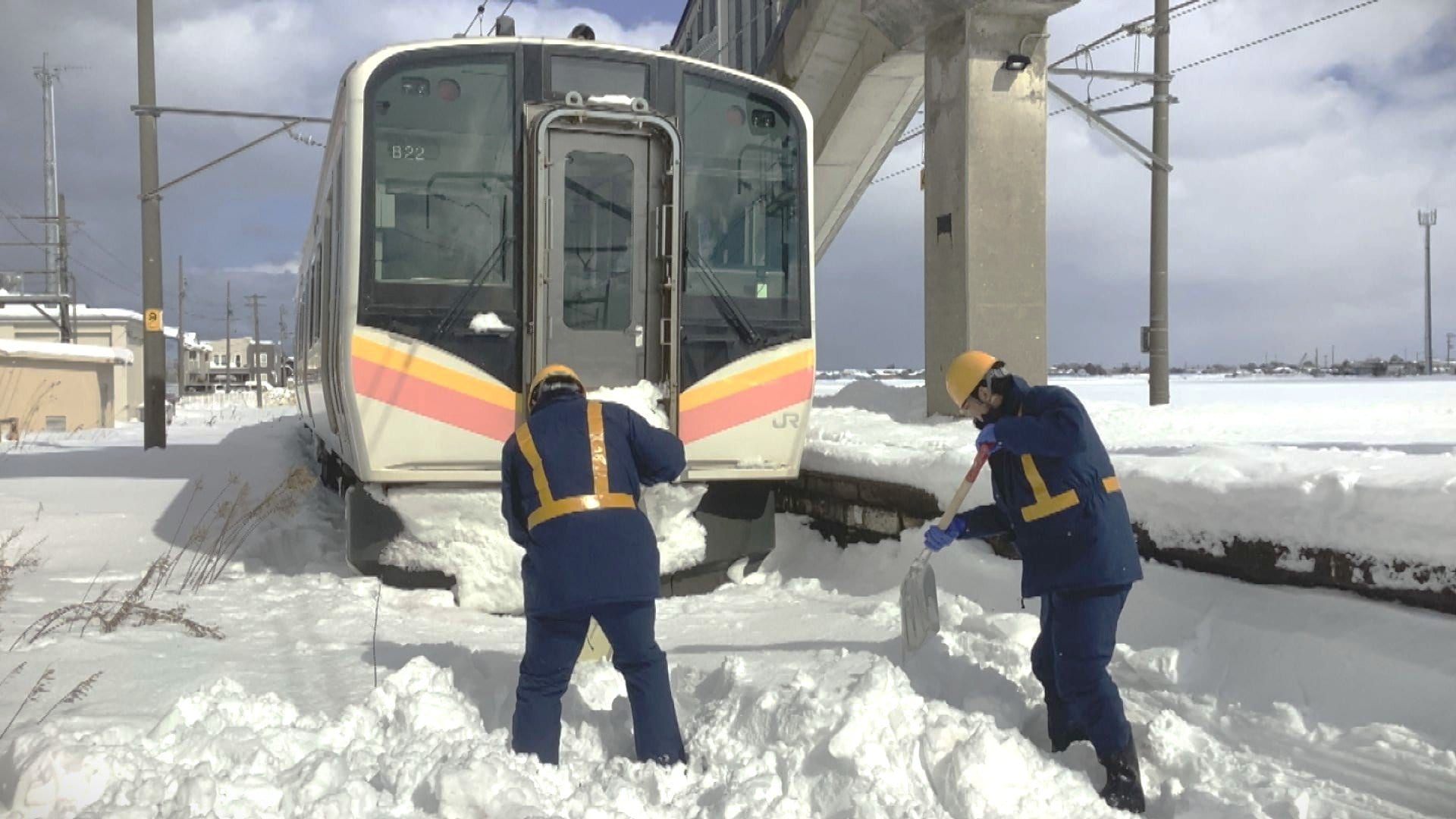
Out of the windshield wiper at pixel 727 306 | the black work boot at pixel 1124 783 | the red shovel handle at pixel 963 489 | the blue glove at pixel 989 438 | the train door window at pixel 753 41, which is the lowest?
the black work boot at pixel 1124 783

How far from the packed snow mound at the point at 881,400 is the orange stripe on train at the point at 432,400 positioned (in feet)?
20.2

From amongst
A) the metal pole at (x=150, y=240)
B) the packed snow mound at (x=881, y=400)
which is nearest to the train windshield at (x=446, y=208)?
the packed snow mound at (x=881, y=400)

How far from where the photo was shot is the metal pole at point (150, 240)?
1361 cm

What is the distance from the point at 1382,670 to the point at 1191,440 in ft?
16.0

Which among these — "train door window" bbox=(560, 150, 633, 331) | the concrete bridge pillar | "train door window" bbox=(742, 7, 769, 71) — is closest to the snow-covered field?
"train door window" bbox=(560, 150, 633, 331)

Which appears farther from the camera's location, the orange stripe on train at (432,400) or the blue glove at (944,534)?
the orange stripe on train at (432,400)

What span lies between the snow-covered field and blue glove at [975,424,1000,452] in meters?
0.89

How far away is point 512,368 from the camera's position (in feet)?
19.8

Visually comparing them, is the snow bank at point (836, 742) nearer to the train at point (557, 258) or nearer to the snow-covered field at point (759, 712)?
the snow-covered field at point (759, 712)

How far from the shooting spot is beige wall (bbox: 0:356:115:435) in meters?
22.5

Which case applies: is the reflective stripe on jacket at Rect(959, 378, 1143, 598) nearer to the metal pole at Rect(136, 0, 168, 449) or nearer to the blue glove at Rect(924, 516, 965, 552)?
the blue glove at Rect(924, 516, 965, 552)

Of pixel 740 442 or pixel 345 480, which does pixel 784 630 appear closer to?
pixel 740 442

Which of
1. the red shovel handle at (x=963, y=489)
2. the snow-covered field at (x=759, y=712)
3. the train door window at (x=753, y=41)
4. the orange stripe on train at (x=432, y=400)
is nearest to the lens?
the snow-covered field at (x=759, y=712)

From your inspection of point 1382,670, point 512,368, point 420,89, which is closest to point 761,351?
point 512,368
